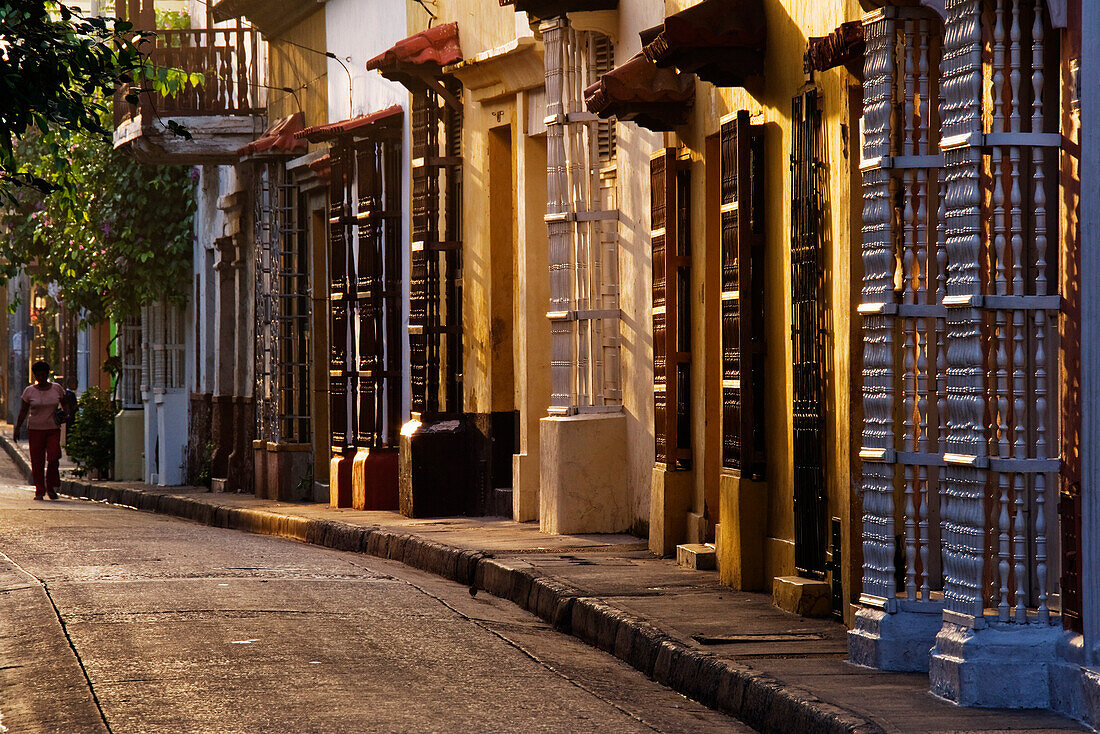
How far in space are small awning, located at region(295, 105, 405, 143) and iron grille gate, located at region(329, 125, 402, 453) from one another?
0.11 metres

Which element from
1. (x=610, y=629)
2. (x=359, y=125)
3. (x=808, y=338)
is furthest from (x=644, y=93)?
(x=359, y=125)

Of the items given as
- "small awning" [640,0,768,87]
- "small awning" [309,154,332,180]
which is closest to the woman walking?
"small awning" [309,154,332,180]

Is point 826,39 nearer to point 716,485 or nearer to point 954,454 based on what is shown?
point 954,454

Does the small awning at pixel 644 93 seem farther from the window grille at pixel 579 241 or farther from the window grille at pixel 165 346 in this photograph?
the window grille at pixel 165 346

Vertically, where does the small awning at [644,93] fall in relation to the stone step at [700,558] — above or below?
above

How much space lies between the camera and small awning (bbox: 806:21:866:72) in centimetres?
828

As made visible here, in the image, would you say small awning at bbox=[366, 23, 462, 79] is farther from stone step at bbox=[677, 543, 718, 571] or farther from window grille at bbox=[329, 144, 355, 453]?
stone step at bbox=[677, 543, 718, 571]

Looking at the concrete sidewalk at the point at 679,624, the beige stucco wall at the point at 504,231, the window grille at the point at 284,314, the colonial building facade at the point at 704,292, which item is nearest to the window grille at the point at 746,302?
the colonial building facade at the point at 704,292

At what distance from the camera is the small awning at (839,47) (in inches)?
326

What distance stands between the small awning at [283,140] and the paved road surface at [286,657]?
7736 mm

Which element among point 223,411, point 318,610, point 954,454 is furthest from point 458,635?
point 223,411

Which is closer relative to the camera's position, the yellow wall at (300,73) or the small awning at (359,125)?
the small awning at (359,125)

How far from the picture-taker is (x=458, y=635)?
9.12 meters

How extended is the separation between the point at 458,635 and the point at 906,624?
264 centimetres
